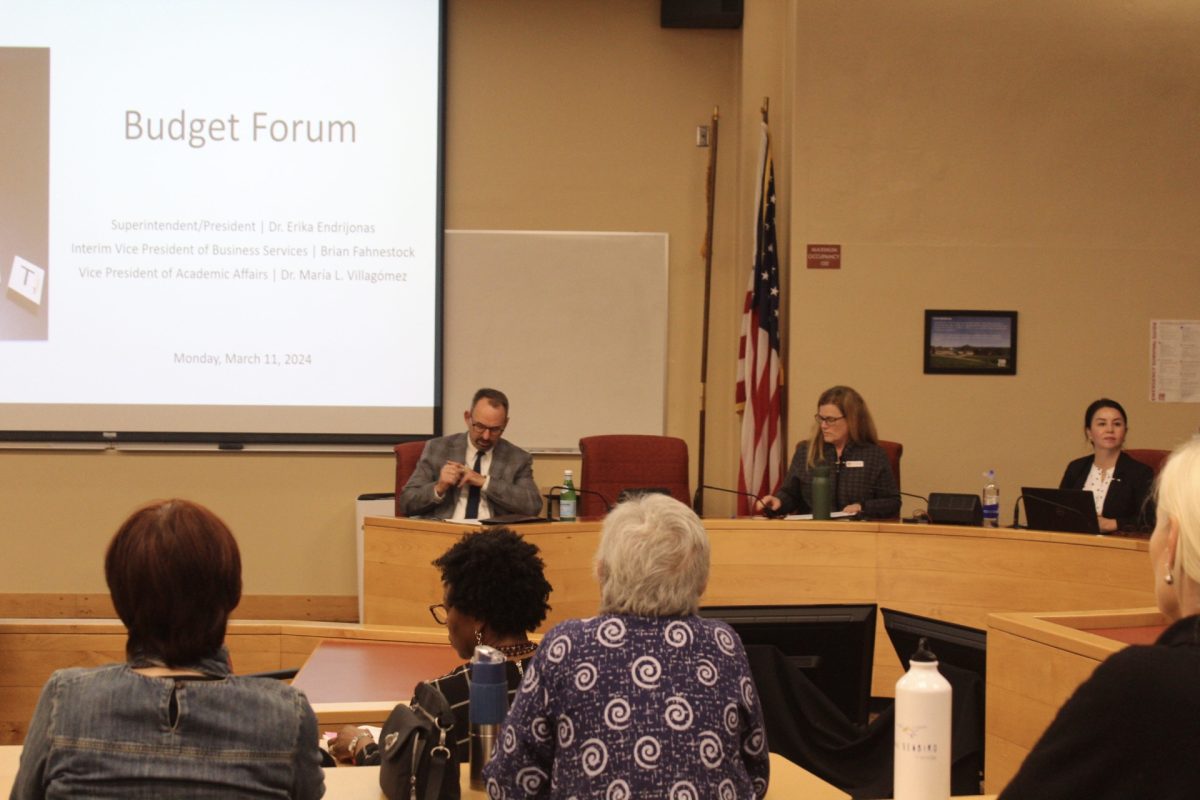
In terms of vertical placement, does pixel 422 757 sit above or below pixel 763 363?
below

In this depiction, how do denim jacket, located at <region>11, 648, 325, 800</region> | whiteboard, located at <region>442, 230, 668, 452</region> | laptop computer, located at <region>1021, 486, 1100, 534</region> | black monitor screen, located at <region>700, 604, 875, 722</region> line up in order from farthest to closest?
whiteboard, located at <region>442, 230, 668, 452</region> < laptop computer, located at <region>1021, 486, 1100, 534</region> < black monitor screen, located at <region>700, 604, 875, 722</region> < denim jacket, located at <region>11, 648, 325, 800</region>

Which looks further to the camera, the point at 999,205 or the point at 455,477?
the point at 999,205

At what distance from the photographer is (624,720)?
190 centimetres

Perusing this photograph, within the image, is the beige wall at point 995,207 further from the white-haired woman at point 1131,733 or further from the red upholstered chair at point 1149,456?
the white-haired woman at point 1131,733

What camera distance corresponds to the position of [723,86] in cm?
714

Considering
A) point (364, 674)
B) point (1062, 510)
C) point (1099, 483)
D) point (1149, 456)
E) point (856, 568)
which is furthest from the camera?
point (1149, 456)

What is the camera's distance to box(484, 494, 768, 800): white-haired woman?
6.20 ft

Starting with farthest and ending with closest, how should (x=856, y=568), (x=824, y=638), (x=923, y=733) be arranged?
(x=856, y=568) → (x=824, y=638) → (x=923, y=733)

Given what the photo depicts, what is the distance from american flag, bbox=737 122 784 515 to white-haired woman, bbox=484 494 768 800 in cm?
452

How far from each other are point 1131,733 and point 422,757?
1080 millimetres

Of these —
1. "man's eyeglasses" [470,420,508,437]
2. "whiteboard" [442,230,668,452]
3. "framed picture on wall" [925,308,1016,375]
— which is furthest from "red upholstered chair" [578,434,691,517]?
"framed picture on wall" [925,308,1016,375]

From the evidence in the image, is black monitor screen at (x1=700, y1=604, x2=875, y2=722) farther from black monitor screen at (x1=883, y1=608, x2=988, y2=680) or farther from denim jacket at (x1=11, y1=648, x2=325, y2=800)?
denim jacket at (x1=11, y1=648, x2=325, y2=800)

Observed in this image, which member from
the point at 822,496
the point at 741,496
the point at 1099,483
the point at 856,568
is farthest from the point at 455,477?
the point at 1099,483

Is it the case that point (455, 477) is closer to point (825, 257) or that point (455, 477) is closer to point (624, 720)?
point (825, 257)
